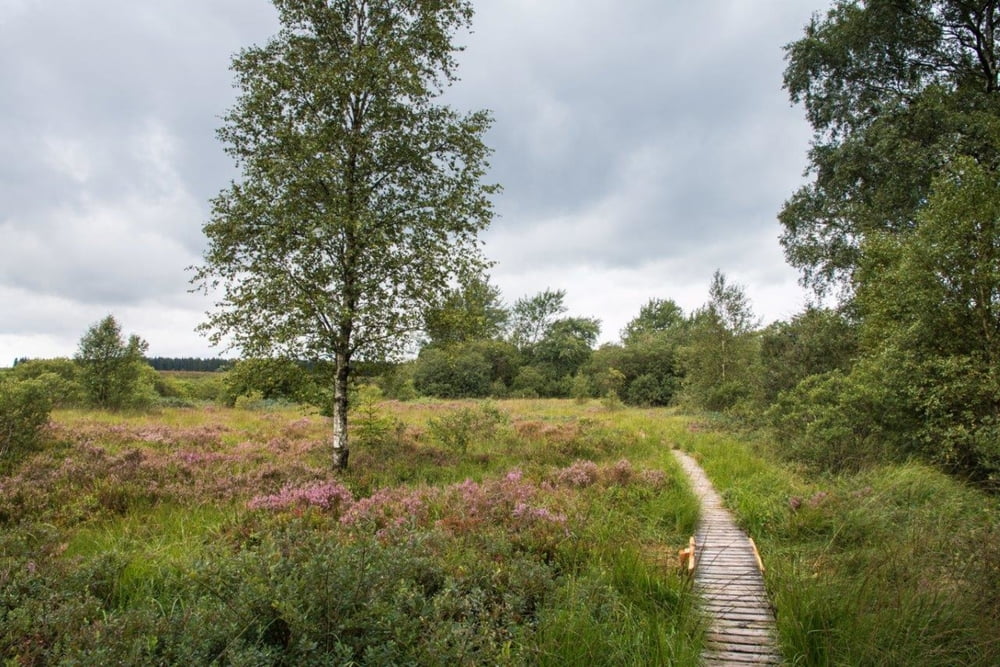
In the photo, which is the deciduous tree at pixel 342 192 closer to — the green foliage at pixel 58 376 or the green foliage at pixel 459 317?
the green foliage at pixel 459 317

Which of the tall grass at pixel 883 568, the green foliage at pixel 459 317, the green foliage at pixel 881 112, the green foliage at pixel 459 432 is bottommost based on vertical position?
the tall grass at pixel 883 568

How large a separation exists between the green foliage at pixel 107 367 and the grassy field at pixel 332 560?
37.1 feet

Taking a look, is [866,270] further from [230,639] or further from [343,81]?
[230,639]

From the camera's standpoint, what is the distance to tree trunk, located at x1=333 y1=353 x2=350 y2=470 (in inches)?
435

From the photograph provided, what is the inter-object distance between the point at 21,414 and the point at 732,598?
13.7m

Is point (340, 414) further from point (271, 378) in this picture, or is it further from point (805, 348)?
point (805, 348)

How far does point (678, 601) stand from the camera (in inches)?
177

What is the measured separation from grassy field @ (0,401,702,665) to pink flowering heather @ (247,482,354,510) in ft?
0.12

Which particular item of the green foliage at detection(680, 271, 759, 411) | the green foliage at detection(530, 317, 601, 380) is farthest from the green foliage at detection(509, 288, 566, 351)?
the green foliage at detection(680, 271, 759, 411)

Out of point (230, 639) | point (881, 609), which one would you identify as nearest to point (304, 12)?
point (230, 639)

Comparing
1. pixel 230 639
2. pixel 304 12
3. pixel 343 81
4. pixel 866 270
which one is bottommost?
pixel 230 639

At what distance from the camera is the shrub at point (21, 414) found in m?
9.45

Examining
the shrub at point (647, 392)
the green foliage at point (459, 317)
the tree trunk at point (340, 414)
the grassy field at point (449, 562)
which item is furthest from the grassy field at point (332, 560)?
the shrub at point (647, 392)

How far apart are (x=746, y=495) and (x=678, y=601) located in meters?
5.16
